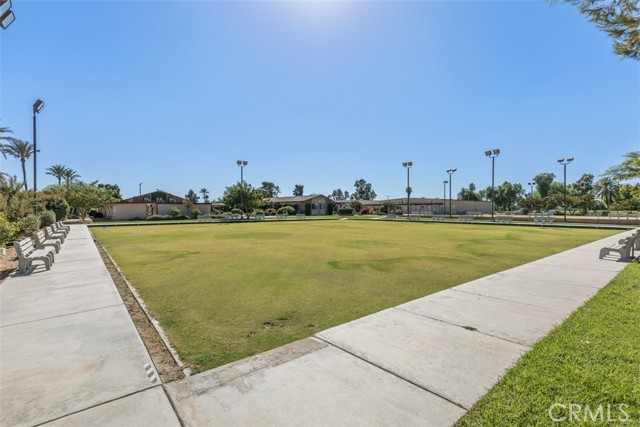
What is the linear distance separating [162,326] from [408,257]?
8065 mm

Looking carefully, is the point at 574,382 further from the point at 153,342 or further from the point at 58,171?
the point at 58,171

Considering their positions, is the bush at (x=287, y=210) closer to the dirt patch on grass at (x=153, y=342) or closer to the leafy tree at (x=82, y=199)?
the leafy tree at (x=82, y=199)

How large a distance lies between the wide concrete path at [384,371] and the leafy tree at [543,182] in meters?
110

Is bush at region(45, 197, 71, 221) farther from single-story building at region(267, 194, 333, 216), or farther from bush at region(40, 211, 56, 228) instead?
single-story building at region(267, 194, 333, 216)

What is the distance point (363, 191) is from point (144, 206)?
341 ft

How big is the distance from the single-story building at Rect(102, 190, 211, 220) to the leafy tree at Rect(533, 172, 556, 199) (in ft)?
320

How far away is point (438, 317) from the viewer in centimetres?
491

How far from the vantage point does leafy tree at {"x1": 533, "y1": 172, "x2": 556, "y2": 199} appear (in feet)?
311

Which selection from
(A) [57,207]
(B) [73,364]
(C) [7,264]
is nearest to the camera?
(B) [73,364]

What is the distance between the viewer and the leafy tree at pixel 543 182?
9494cm

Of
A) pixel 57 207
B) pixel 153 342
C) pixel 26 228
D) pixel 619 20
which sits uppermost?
pixel 619 20

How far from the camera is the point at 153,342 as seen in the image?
4180 millimetres

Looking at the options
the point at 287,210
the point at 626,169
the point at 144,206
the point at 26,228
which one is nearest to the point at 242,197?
the point at 287,210

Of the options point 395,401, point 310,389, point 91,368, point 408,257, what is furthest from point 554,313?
point 91,368
